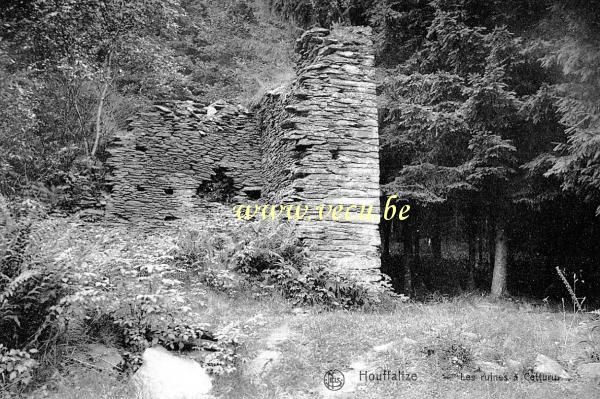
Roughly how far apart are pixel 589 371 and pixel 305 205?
4.86 m

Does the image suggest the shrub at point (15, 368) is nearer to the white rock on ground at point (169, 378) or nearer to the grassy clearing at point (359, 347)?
the grassy clearing at point (359, 347)

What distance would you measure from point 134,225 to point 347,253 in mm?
4683

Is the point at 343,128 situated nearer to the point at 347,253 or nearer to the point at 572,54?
the point at 347,253

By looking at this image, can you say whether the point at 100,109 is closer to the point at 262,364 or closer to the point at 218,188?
the point at 218,188

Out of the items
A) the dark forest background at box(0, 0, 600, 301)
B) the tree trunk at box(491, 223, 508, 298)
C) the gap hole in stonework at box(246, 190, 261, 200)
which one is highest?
the dark forest background at box(0, 0, 600, 301)

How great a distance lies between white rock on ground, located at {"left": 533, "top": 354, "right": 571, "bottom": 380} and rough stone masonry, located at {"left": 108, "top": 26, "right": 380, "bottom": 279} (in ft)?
11.9

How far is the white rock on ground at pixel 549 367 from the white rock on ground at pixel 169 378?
312 centimetres

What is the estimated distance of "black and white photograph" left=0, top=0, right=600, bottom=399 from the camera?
4457 mm

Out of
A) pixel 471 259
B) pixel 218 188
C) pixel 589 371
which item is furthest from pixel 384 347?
pixel 471 259

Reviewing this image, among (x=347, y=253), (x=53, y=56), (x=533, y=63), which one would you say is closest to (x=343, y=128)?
(x=347, y=253)

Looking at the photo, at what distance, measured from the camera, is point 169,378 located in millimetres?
4352

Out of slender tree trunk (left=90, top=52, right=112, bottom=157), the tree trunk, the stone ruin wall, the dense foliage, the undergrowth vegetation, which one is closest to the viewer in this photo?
the undergrowth vegetation

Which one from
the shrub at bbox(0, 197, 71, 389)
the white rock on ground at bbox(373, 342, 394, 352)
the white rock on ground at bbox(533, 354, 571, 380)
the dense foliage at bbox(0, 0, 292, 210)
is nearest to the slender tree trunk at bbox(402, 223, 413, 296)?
the dense foliage at bbox(0, 0, 292, 210)

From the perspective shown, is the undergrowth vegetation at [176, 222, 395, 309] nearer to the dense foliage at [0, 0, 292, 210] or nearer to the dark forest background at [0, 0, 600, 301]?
the dense foliage at [0, 0, 292, 210]
